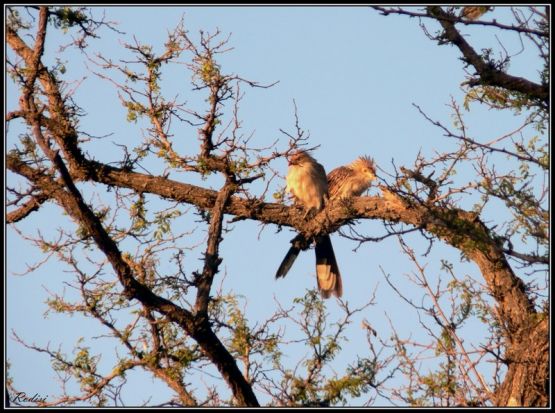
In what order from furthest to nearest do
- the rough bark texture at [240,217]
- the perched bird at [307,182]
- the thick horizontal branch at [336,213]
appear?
1. the perched bird at [307,182]
2. the thick horizontal branch at [336,213]
3. the rough bark texture at [240,217]

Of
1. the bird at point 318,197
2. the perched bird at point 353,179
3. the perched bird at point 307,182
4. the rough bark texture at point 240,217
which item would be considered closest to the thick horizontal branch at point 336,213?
the rough bark texture at point 240,217

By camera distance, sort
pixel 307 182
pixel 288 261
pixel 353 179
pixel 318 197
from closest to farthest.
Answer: pixel 288 261 → pixel 318 197 → pixel 307 182 → pixel 353 179

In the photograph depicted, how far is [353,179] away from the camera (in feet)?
24.6

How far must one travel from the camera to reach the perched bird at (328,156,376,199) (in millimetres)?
7401

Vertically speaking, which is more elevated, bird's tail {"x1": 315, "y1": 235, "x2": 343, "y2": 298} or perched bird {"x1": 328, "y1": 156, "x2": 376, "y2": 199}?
perched bird {"x1": 328, "y1": 156, "x2": 376, "y2": 199}

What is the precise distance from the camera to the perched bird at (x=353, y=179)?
7401 mm

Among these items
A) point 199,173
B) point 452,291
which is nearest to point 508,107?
point 452,291

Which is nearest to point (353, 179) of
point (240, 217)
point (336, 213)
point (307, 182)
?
point (307, 182)

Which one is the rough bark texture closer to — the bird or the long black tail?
the long black tail

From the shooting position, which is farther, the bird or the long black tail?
the bird

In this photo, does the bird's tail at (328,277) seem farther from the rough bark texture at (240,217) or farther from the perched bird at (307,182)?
the rough bark texture at (240,217)

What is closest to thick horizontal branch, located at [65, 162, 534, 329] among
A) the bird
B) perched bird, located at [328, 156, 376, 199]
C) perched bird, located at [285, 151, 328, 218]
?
perched bird, located at [285, 151, 328, 218]

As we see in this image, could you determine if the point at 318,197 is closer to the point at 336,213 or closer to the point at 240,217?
the point at 336,213

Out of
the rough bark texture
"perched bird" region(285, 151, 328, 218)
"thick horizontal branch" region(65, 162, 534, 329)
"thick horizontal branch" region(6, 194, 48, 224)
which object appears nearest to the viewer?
the rough bark texture
